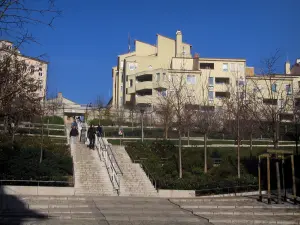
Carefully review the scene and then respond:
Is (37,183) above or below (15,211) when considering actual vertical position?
above

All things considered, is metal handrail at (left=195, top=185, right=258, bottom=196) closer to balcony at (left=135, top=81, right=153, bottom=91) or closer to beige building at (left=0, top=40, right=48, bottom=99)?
beige building at (left=0, top=40, right=48, bottom=99)

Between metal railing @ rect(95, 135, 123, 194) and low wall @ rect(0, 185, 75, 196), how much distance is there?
2.56m

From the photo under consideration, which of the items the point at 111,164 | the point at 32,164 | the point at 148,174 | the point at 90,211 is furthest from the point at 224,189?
the point at 32,164

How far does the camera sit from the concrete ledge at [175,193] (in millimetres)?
21656

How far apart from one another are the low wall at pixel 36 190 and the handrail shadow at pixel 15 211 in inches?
9.9

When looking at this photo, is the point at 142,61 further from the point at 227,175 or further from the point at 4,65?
the point at 4,65

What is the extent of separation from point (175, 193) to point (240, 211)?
5177mm

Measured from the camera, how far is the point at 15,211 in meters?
16.4

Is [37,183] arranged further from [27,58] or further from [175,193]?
[27,58]

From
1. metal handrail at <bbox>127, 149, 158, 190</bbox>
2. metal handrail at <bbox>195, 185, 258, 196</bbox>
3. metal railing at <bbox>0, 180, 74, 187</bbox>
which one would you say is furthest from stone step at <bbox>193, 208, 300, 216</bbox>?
metal railing at <bbox>0, 180, 74, 187</bbox>

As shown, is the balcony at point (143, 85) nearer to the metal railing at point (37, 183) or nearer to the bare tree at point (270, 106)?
the bare tree at point (270, 106)

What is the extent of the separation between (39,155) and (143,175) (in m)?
5.83

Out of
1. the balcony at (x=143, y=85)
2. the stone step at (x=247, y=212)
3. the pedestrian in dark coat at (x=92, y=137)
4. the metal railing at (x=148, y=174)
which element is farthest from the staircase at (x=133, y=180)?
the balcony at (x=143, y=85)

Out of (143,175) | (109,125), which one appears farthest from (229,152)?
(109,125)
